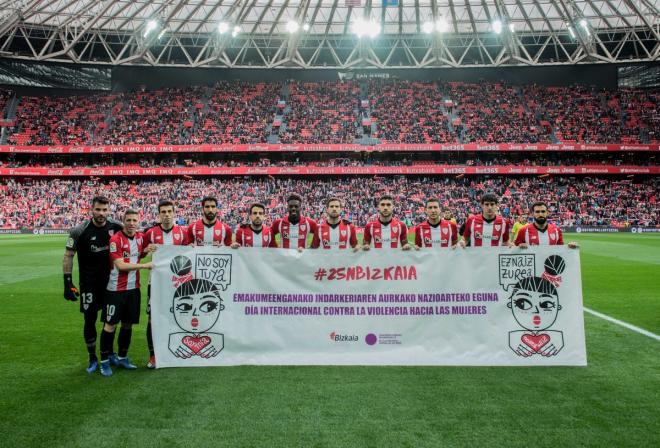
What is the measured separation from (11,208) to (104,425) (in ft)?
148

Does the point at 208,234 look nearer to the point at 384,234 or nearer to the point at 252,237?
the point at 252,237

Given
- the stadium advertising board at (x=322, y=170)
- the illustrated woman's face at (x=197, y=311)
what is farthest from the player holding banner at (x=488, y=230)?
the stadium advertising board at (x=322, y=170)

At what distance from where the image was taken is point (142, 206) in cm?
4119

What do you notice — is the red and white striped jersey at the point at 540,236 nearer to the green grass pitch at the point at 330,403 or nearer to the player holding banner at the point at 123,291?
the green grass pitch at the point at 330,403

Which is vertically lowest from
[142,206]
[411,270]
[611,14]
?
[411,270]

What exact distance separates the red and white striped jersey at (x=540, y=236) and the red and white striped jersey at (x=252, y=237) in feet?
13.0

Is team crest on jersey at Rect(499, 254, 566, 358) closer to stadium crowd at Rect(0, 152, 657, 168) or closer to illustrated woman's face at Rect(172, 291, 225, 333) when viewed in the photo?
illustrated woman's face at Rect(172, 291, 225, 333)

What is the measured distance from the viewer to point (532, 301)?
19.1 feet

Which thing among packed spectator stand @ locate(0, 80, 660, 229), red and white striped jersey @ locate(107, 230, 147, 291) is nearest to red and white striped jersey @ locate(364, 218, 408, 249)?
red and white striped jersey @ locate(107, 230, 147, 291)

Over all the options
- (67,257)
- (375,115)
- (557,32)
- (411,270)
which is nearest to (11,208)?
(375,115)

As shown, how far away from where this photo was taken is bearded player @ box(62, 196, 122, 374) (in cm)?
554

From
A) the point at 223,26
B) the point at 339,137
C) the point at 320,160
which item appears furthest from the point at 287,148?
the point at 223,26

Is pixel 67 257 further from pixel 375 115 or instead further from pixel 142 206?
pixel 375 115

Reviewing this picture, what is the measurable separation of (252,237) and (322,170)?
1427 inches
